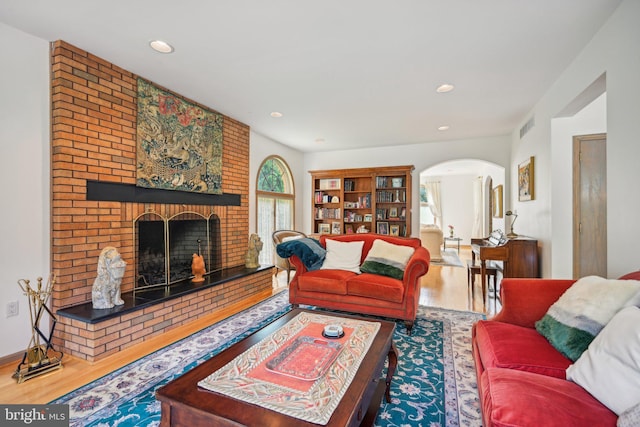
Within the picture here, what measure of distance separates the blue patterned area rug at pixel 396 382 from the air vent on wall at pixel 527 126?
274 centimetres

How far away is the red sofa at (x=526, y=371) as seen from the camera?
1.02 meters

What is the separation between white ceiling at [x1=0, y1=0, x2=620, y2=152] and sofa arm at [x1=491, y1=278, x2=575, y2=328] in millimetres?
1862

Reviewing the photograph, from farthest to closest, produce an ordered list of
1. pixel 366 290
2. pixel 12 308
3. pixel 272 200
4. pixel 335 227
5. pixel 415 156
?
pixel 335 227, pixel 415 156, pixel 272 200, pixel 366 290, pixel 12 308

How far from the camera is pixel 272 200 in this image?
18.3 feet

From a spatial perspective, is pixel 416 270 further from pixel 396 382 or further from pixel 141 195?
pixel 141 195

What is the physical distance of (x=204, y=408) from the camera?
1.08 m

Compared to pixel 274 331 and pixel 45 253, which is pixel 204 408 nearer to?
pixel 274 331

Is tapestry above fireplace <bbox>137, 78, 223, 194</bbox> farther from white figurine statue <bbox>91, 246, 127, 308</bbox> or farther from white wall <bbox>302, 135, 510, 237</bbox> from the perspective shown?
white wall <bbox>302, 135, 510, 237</bbox>

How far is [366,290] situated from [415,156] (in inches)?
144

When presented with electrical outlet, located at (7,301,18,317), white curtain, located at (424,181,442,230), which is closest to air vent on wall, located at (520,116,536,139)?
electrical outlet, located at (7,301,18,317)

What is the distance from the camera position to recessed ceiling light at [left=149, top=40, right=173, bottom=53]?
7.66 ft

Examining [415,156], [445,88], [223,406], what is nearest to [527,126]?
[445,88]

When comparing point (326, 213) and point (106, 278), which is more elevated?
point (326, 213)

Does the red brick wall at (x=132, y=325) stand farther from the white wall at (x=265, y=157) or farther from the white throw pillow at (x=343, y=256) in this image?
the white wall at (x=265, y=157)
